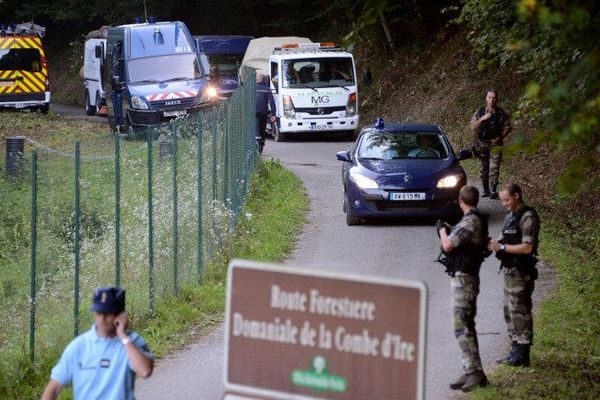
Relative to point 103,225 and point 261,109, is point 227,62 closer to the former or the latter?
point 261,109

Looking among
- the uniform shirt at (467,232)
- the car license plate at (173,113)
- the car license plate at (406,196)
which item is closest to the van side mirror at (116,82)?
the car license plate at (173,113)

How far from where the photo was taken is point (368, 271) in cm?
1587

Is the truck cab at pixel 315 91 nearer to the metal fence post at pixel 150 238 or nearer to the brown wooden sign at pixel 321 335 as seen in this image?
the metal fence post at pixel 150 238

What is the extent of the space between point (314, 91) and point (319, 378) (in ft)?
89.5

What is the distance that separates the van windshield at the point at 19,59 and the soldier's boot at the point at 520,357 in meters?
33.0

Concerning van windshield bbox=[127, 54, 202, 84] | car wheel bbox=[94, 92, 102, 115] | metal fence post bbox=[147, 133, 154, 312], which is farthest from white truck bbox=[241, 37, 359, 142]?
metal fence post bbox=[147, 133, 154, 312]

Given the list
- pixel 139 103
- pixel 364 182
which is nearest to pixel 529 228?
pixel 364 182

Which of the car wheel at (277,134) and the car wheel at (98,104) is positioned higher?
the car wheel at (98,104)

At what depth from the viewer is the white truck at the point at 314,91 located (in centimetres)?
3150

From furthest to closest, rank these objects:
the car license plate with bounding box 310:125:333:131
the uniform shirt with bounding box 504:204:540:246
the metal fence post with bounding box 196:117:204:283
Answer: the car license plate with bounding box 310:125:333:131, the metal fence post with bounding box 196:117:204:283, the uniform shirt with bounding box 504:204:540:246

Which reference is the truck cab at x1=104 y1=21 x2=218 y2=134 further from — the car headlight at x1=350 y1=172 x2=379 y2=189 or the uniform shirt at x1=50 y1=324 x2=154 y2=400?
the uniform shirt at x1=50 y1=324 x2=154 y2=400

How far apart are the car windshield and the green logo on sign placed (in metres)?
15.1

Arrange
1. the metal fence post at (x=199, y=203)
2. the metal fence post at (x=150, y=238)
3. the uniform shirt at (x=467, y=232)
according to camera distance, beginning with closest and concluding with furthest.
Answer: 1. the uniform shirt at (x=467, y=232)
2. the metal fence post at (x=150, y=238)
3. the metal fence post at (x=199, y=203)

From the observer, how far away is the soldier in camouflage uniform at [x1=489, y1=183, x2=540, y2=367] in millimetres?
10492
